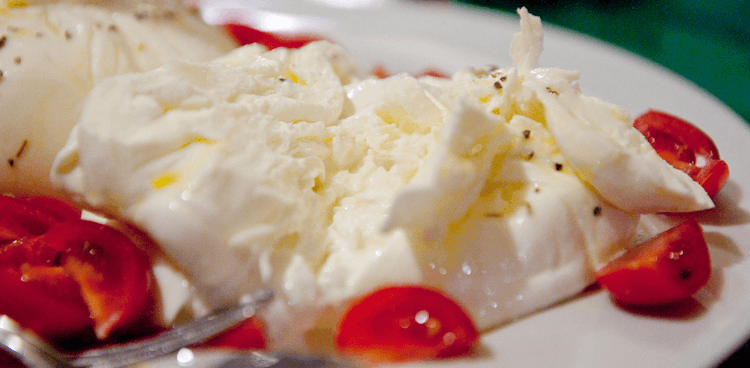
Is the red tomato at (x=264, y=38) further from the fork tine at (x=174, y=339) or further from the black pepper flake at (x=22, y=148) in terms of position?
the fork tine at (x=174, y=339)

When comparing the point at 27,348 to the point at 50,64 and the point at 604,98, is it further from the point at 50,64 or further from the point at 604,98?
the point at 604,98

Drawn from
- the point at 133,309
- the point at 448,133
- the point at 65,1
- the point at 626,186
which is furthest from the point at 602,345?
the point at 65,1

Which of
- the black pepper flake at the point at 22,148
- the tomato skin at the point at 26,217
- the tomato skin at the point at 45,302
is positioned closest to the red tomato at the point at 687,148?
the tomato skin at the point at 45,302

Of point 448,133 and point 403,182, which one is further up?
point 448,133

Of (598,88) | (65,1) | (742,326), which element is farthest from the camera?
(598,88)

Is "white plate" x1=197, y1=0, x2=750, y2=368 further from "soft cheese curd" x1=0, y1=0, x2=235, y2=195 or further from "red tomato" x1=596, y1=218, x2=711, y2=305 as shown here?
"soft cheese curd" x1=0, y1=0, x2=235, y2=195

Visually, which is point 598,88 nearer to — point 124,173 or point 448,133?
point 448,133

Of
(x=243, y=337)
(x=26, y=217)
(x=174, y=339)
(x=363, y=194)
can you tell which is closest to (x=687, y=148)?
(x=363, y=194)
